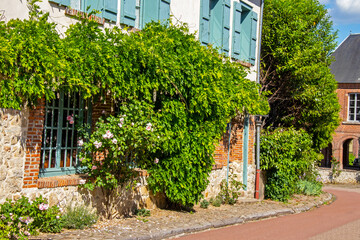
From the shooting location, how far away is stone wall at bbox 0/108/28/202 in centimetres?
641

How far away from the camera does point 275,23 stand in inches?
647

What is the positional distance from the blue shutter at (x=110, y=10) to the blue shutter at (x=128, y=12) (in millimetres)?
201

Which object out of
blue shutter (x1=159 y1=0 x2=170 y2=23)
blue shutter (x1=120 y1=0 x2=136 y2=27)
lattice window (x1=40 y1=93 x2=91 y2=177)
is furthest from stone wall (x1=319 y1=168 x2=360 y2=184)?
lattice window (x1=40 y1=93 x2=91 y2=177)

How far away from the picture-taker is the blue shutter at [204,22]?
11109 millimetres

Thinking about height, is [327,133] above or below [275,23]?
below

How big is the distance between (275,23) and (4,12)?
1181 centimetres

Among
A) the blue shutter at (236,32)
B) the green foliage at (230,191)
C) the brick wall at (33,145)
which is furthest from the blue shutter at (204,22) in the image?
the brick wall at (33,145)

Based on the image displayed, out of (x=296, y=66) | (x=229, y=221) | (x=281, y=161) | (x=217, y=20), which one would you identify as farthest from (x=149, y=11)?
(x=296, y=66)

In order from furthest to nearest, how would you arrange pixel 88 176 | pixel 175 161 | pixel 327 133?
pixel 327 133
pixel 175 161
pixel 88 176

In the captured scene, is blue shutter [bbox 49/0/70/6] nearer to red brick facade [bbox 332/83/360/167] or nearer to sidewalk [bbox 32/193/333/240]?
sidewalk [bbox 32/193/333/240]

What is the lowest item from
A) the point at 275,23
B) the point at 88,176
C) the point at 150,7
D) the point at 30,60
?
the point at 88,176

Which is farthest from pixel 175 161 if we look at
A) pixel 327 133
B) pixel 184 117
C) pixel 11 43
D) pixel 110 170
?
pixel 327 133

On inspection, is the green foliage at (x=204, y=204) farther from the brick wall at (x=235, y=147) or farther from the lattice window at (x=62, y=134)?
the lattice window at (x=62, y=134)

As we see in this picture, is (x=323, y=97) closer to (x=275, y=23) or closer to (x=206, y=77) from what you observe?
(x=275, y=23)
